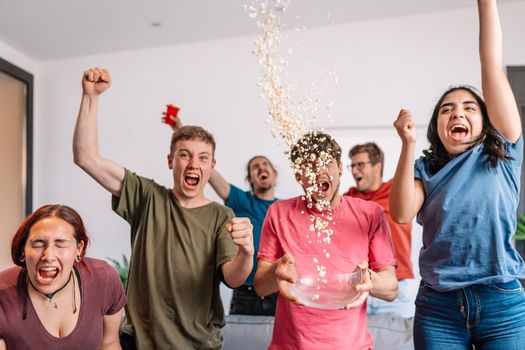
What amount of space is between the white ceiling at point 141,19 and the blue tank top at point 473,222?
2.54 meters

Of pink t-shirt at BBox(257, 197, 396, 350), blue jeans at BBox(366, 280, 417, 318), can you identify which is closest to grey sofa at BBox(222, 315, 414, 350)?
blue jeans at BBox(366, 280, 417, 318)

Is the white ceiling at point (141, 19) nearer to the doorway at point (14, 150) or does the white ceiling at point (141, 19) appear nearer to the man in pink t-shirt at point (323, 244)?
the doorway at point (14, 150)

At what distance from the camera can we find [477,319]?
54.4 inches

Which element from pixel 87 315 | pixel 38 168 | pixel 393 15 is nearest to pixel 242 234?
pixel 87 315

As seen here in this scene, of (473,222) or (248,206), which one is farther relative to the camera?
(248,206)

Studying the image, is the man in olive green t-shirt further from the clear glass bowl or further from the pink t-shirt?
the clear glass bowl

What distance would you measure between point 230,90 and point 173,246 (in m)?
2.94

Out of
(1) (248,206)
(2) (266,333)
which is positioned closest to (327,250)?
(2) (266,333)

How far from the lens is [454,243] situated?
4.65 feet

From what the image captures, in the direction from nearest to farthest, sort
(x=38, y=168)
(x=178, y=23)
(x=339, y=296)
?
(x=339, y=296) < (x=178, y=23) < (x=38, y=168)

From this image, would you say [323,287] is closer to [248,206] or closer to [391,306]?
[391,306]

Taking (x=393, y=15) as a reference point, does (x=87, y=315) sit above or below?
below

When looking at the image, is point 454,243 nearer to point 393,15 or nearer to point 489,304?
point 489,304

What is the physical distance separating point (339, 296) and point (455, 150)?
506 mm
